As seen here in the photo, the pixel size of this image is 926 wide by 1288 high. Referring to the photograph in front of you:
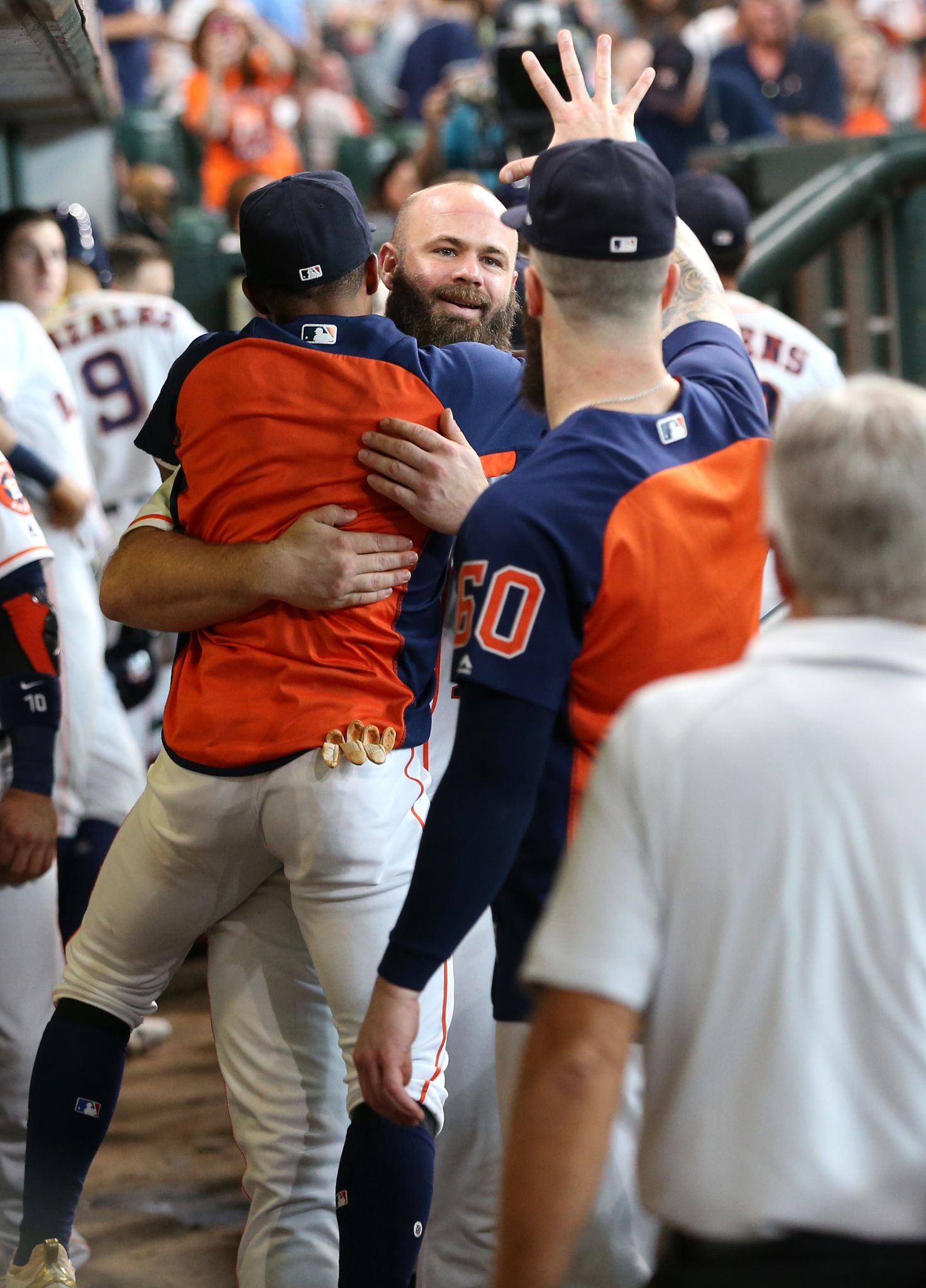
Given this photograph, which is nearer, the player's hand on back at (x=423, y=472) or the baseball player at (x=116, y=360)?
the player's hand on back at (x=423, y=472)

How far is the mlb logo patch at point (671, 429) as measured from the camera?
2.06 metres

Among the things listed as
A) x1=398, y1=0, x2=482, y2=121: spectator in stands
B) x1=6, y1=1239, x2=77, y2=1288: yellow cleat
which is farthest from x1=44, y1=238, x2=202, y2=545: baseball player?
x1=398, y1=0, x2=482, y2=121: spectator in stands

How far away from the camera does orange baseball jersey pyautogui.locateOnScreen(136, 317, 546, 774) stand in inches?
93.4

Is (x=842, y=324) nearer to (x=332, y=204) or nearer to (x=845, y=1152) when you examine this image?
(x=332, y=204)

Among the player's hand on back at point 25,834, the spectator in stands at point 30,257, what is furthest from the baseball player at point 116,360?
the player's hand on back at point 25,834

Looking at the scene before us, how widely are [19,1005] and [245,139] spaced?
655cm

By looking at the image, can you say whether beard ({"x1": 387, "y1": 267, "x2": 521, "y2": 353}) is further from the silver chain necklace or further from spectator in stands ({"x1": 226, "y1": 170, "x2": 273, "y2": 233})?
spectator in stands ({"x1": 226, "y1": 170, "x2": 273, "y2": 233})

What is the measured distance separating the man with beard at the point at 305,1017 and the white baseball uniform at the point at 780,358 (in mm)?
1732

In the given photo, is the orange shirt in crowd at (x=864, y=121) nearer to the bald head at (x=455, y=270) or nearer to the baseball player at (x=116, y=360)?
the baseball player at (x=116, y=360)

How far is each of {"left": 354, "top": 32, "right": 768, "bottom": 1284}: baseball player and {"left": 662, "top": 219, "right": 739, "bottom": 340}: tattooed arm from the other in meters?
0.37

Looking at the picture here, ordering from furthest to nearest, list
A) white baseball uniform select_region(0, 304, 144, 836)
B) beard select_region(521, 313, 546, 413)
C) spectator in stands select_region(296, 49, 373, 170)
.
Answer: spectator in stands select_region(296, 49, 373, 170) < white baseball uniform select_region(0, 304, 144, 836) < beard select_region(521, 313, 546, 413)

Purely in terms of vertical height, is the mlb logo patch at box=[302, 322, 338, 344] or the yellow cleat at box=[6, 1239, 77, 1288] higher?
the mlb logo patch at box=[302, 322, 338, 344]

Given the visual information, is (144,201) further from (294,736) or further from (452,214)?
(294,736)

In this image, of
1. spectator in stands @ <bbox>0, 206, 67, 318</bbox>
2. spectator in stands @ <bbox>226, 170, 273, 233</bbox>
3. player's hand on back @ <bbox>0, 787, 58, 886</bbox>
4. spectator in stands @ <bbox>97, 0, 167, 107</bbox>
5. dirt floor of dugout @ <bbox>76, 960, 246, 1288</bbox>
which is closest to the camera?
player's hand on back @ <bbox>0, 787, 58, 886</bbox>
